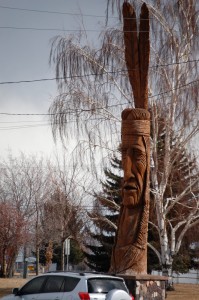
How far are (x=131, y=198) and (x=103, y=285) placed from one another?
20.0ft

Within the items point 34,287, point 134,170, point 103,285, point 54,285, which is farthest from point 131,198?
point 103,285

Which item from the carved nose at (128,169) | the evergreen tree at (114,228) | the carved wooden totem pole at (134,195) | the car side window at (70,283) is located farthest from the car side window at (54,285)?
the evergreen tree at (114,228)

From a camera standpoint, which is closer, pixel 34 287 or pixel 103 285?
pixel 103 285

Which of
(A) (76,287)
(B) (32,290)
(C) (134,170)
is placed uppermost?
(C) (134,170)

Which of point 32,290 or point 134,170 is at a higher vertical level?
point 134,170

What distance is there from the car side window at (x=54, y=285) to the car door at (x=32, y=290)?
0.20 meters

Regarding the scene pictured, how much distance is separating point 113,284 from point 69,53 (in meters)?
16.9

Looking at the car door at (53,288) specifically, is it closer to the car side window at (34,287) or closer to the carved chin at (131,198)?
the car side window at (34,287)

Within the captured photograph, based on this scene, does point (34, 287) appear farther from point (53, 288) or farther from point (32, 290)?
point (53, 288)

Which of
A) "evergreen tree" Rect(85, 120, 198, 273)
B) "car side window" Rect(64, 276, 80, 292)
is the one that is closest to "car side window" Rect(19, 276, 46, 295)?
"car side window" Rect(64, 276, 80, 292)

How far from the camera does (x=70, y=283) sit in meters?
13.3

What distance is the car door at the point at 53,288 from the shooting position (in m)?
13.5

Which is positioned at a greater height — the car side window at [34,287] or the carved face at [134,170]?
the carved face at [134,170]

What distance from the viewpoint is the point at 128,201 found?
749 inches
